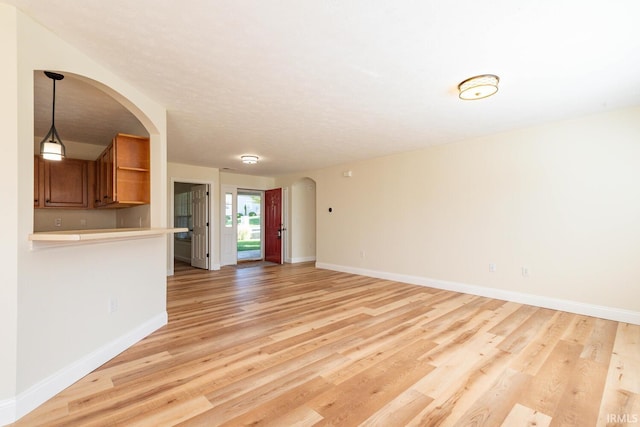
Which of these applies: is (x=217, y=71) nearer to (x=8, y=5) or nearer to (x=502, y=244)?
(x=8, y=5)

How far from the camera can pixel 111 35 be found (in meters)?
1.96

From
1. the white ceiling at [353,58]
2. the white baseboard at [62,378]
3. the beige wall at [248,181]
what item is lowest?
the white baseboard at [62,378]

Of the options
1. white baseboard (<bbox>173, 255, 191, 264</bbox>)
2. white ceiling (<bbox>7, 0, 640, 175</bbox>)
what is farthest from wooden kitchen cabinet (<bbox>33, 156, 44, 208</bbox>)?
white baseboard (<bbox>173, 255, 191, 264</bbox>)

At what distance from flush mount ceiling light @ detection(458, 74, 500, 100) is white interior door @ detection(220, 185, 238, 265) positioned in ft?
20.2

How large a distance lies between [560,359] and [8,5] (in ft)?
15.3

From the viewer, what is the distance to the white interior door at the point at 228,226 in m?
7.49

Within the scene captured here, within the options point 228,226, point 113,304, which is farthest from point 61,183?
point 228,226

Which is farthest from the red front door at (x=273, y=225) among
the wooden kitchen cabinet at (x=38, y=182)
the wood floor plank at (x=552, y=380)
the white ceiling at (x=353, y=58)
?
the wood floor plank at (x=552, y=380)

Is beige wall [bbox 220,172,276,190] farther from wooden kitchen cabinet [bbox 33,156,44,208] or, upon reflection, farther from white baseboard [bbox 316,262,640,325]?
white baseboard [bbox 316,262,640,325]

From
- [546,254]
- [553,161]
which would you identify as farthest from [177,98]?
[546,254]

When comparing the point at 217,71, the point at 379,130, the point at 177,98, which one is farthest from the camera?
the point at 379,130

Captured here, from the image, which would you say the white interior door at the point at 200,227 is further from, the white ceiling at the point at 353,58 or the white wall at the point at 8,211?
the white wall at the point at 8,211

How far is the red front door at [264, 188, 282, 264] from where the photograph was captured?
8.15m

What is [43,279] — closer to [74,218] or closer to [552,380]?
[74,218]
